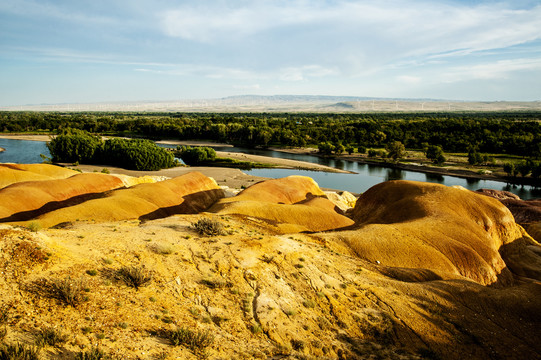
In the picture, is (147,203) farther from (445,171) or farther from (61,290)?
→ (445,171)

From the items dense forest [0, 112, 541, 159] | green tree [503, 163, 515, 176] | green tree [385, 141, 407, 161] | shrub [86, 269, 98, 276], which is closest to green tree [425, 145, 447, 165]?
green tree [385, 141, 407, 161]

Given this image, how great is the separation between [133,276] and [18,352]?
4672 millimetres

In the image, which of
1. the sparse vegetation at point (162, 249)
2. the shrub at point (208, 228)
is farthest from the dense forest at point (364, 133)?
the sparse vegetation at point (162, 249)

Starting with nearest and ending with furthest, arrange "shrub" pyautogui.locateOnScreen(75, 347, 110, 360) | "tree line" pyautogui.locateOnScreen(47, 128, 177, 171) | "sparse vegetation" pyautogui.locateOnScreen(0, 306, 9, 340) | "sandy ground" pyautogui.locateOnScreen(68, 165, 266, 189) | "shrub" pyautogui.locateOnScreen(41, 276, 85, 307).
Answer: "shrub" pyautogui.locateOnScreen(75, 347, 110, 360)
"sparse vegetation" pyautogui.locateOnScreen(0, 306, 9, 340)
"shrub" pyautogui.locateOnScreen(41, 276, 85, 307)
"sandy ground" pyautogui.locateOnScreen(68, 165, 266, 189)
"tree line" pyautogui.locateOnScreen(47, 128, 177, 171)

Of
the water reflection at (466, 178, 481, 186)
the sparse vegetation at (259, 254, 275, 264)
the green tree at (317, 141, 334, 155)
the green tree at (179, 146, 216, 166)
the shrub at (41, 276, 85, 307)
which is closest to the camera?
the shrub at (41, 276, 85, 307)

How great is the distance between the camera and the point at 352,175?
98688 millimetres

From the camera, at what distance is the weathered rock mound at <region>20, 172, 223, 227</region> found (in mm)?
29359

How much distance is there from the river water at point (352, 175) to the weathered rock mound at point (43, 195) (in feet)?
184

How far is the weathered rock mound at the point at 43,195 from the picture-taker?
32.2 meters

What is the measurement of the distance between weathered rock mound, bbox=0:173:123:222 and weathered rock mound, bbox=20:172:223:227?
5574mm

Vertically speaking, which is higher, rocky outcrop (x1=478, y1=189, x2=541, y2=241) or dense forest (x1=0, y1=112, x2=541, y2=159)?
dense forest (x1=0, y1=112, x2=541, y2=159)

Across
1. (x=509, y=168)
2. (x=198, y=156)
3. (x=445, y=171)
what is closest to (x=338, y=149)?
(x=445, y=171)

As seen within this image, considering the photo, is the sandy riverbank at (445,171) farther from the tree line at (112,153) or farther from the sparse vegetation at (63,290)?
the sparse vegetation at (63,290)

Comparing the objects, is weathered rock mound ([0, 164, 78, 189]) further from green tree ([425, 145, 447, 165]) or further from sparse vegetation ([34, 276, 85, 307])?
green tree ([425, 145, 447, 165])
